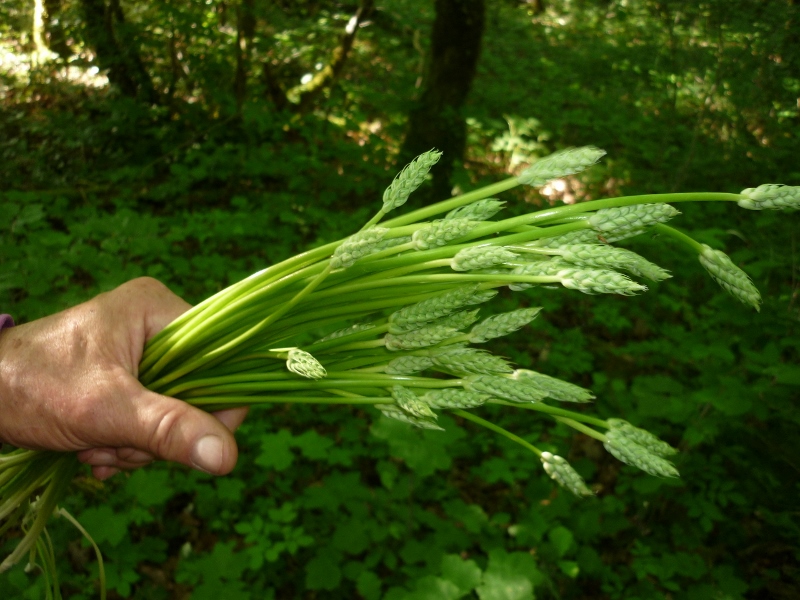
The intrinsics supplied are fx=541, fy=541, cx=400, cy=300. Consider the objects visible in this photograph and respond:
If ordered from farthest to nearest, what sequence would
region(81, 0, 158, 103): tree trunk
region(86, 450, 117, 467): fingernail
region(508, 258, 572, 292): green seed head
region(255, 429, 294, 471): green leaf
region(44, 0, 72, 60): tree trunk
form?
region(44, 0, 72, 60): tree trunk → region(81, 0, 158, 103): tree trunk → region(255, 429, 294, 471): green leaf → region(86, 450, 117, 467): fingernail → region(508, 258, 572, 292): green seed head

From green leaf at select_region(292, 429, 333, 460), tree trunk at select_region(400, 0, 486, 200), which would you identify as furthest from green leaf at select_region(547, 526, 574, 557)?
tree trunk at select_region(400, 0, 486, 200)

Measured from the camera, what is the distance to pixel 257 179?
4.76 m

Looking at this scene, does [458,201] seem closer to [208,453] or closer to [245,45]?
[208,453]

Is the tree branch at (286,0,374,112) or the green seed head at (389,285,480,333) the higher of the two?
the tree branch at (286,0,374,112)

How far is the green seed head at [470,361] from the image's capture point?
1.06 metres

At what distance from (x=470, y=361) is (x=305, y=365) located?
1.07 feet

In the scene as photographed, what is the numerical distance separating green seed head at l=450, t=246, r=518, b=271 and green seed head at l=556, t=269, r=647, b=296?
0.39 feet

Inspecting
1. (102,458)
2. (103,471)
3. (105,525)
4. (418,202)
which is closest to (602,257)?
(102,458)

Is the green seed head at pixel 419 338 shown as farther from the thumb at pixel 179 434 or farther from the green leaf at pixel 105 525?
the green leaf at pixel 105 525

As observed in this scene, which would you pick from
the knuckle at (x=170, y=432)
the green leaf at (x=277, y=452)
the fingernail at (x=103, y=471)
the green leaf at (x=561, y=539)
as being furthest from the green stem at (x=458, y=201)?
the green leaf at (x=561, y=539)

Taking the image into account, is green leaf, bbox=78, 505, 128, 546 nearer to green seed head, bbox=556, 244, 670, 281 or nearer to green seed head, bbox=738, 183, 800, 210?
green seed head, bbox=556, 244, 670, 281

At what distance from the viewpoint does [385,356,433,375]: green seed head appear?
1.13m

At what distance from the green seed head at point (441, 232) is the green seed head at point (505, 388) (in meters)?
0.27

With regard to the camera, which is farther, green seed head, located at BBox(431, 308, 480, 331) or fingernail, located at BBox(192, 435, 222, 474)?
fingernail, located at BBox(192, 435, 222, 474)
